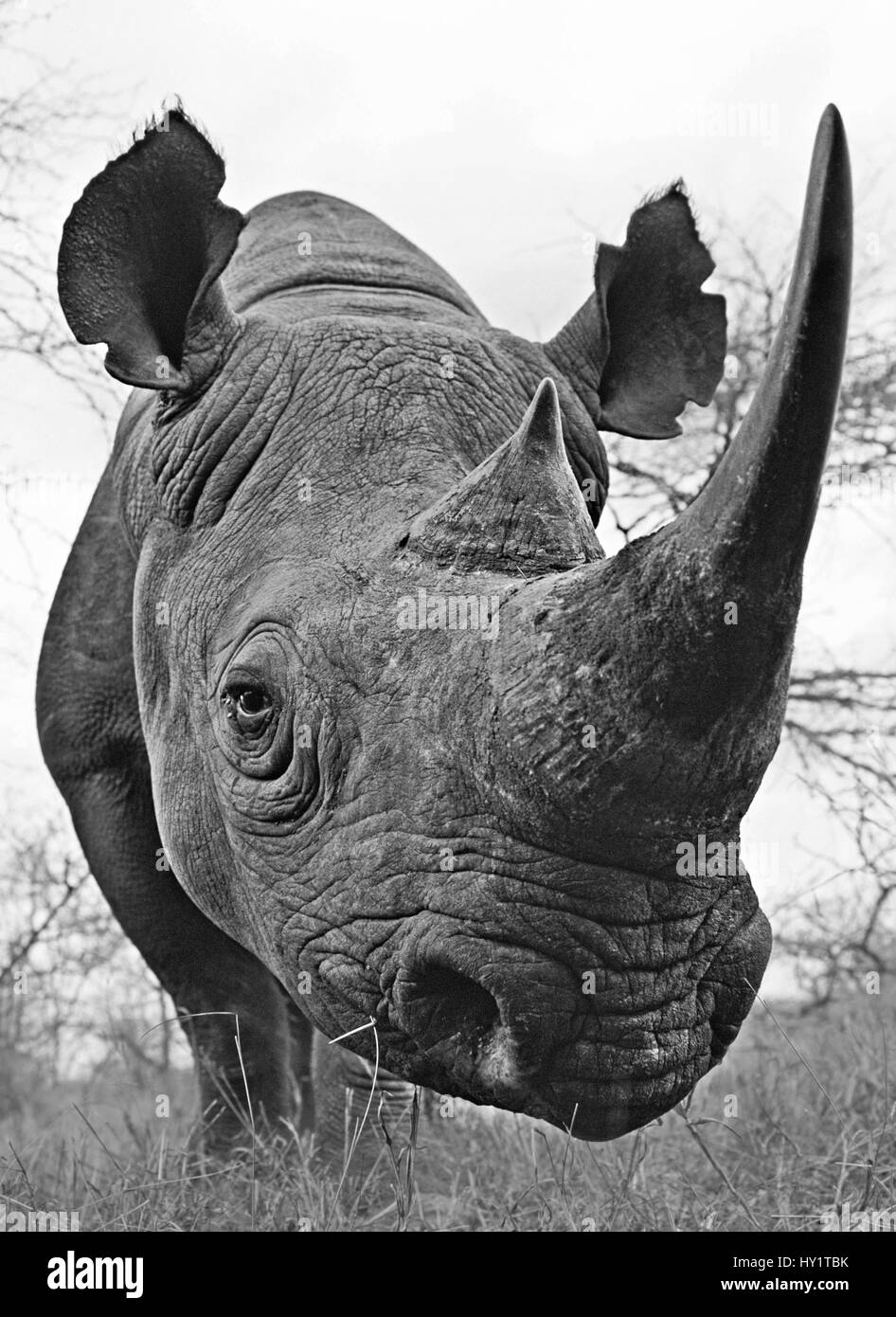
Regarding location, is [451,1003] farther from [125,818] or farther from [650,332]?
[650,332]

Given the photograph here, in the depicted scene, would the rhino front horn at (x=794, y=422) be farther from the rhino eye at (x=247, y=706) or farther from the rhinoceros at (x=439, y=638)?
the rhino eye at (x=247, y=706)

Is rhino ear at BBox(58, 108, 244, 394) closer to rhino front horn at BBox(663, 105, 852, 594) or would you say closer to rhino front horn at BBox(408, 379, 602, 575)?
rhino front horn at BBox(408, 379, 602, 575)

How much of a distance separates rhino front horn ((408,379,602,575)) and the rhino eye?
475 millimetres

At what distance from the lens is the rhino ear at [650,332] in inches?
173

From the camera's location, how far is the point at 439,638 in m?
2.81

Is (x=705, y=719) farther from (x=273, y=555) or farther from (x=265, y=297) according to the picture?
(x=265, y=297)

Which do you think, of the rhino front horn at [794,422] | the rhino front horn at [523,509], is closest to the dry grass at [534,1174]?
the rhino front horn at [523,509]

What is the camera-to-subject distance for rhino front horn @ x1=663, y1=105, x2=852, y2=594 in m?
2.16

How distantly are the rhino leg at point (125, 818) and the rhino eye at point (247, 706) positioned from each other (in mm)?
1562

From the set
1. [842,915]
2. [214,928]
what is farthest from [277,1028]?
[842,915]

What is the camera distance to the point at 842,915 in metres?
7.38

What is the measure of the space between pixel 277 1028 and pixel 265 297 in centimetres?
211

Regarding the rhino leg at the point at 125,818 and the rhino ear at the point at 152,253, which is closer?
the rhino ear at the point at 152,253

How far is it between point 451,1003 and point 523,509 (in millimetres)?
851
